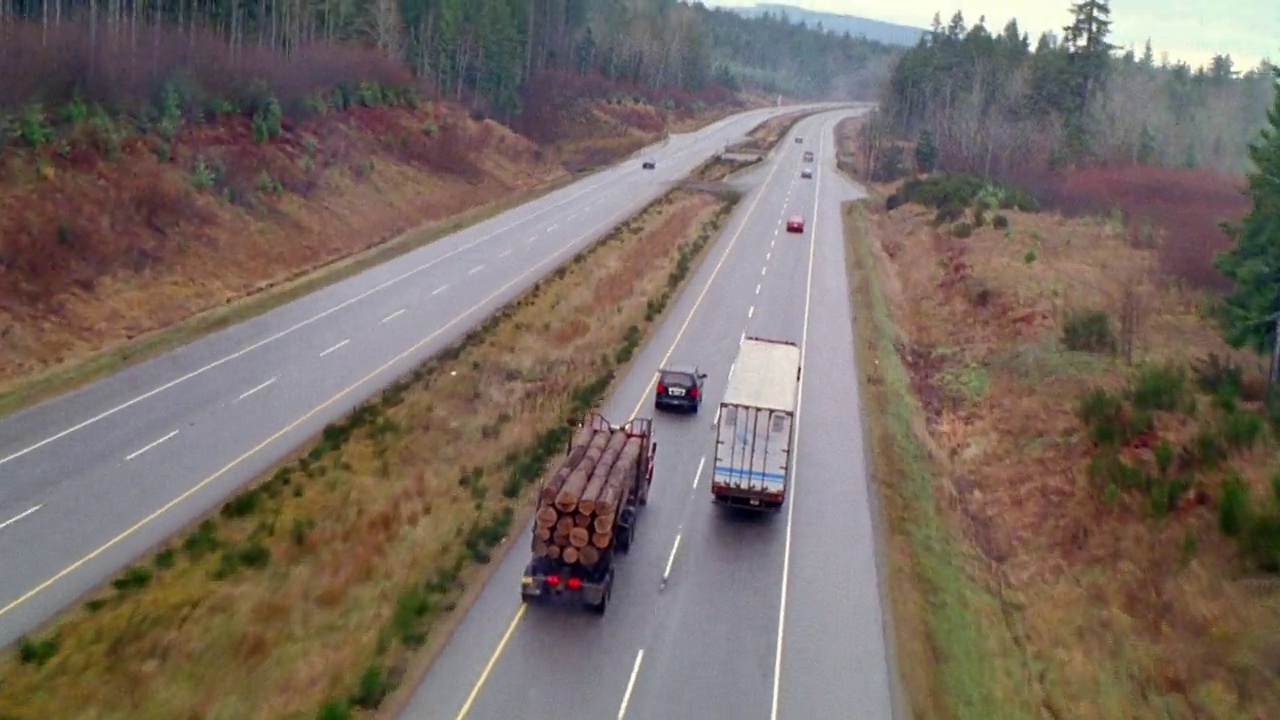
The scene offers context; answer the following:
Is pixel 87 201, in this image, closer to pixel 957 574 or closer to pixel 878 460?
pixel 878 460

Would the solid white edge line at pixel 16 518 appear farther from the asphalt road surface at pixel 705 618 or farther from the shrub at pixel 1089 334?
the shrub at pixel 1089 334

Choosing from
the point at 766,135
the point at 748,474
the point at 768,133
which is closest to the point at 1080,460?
the point at 748,474

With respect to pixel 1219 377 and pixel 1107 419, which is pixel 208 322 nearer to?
pixel 1107 419

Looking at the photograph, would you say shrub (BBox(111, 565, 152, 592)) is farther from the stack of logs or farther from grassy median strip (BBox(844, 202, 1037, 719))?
grassy median strip (BBox(844, 202, 1037, 719))

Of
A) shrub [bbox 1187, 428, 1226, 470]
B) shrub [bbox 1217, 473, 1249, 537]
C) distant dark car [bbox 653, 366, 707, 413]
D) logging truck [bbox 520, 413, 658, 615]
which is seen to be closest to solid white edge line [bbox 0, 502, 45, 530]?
logging truck [bbox 520, 413, 658, 615]

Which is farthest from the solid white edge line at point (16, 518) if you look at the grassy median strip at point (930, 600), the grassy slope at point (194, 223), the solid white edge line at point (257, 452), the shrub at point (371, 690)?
the grassy median strip at point (930, 600)

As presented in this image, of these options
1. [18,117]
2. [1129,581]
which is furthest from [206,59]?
[1129,581]
